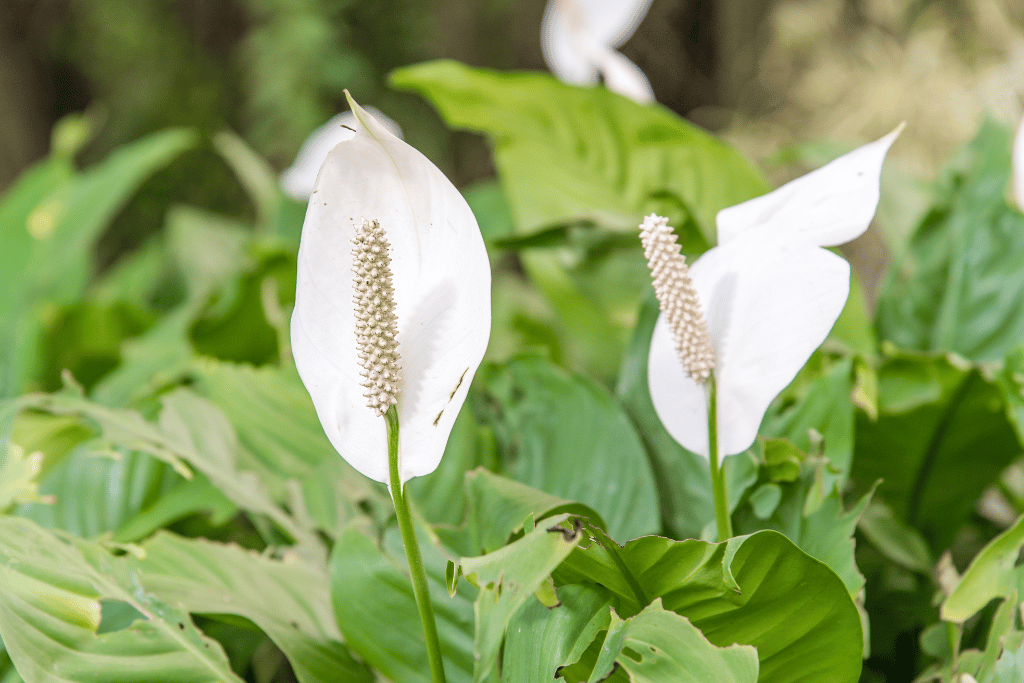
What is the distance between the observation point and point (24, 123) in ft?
5.54

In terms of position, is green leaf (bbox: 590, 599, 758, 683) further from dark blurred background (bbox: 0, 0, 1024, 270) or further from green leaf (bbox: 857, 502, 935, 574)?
dark blurred background (bbox: 0, 0, 1024, 270)

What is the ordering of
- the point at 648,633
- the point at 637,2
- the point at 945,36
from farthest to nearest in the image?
1. the point at 945,36
2. the point at 637,2
3. the point at 648,633

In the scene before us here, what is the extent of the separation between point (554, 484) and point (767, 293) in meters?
0.13

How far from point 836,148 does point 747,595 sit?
42cm

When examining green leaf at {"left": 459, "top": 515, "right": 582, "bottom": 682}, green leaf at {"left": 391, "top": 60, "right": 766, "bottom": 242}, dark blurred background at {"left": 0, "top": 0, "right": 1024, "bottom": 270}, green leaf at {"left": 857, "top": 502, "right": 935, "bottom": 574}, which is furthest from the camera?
dark blurred background at {"left": 0, "top": 0, "right": 1024, "bottom": 270}

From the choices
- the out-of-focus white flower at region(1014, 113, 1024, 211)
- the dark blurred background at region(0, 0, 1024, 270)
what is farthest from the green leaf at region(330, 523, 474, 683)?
the dark blurred background at region(0, 0, 1024, 270)

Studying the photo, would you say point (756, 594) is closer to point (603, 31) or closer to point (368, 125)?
point (368, 125)

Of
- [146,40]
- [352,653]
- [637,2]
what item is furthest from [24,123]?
[352,653]

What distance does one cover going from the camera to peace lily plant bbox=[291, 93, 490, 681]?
15cm

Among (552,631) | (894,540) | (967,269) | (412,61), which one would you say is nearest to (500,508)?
(552,631)

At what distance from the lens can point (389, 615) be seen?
0.21m

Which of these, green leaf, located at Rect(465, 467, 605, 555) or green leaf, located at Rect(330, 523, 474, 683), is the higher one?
green leaf, located at Rect(465, 467, 605, 555)

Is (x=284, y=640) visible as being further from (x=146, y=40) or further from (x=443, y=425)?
(x=146, y=40)

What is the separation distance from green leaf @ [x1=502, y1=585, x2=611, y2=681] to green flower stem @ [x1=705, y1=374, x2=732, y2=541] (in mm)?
39
